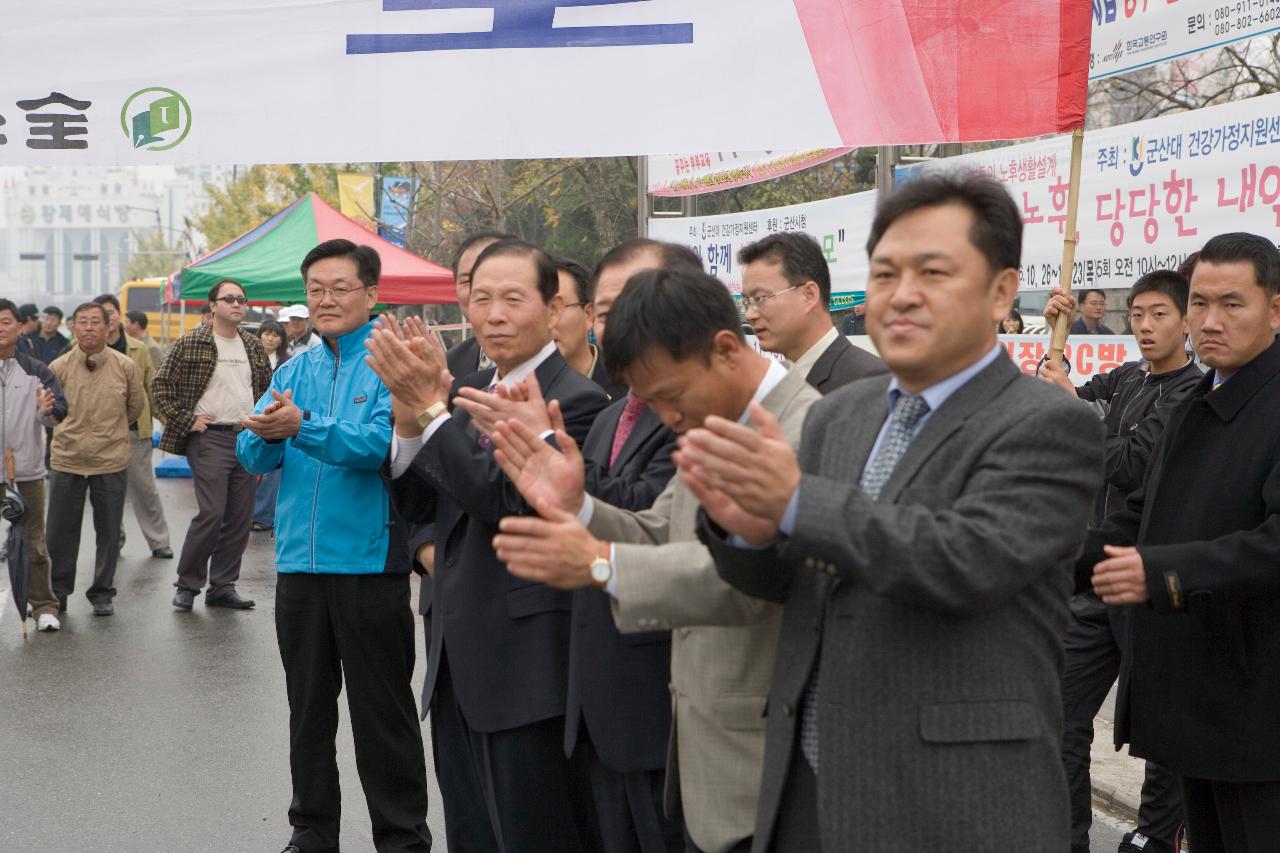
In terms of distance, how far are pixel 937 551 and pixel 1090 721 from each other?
3.22 meters

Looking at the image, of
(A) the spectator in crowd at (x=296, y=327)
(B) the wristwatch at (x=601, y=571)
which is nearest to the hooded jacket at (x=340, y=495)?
(B) the wristwatch at (x=601, y=571)

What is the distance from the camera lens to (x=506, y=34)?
4.38 meters

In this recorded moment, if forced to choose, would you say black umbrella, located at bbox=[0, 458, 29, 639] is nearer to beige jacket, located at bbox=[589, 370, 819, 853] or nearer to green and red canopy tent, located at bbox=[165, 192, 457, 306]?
green and red canopy tent, located at bbox=[165, 192, 457, 306]

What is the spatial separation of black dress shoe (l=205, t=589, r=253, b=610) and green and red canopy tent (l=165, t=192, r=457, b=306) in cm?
471

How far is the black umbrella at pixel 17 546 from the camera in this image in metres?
8.73

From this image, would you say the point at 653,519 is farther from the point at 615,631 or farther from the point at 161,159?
the point at 161,159

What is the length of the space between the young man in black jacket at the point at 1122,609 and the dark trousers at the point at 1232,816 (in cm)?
96

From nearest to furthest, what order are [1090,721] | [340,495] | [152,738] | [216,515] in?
[340,495], [1090,721], [152,738], [216,515]

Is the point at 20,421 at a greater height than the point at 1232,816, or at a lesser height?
greater

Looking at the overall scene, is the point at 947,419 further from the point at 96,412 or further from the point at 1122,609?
the point at 96,412

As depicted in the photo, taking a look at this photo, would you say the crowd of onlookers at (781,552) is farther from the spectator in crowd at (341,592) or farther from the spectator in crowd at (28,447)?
the spectator in crowd at (28,447)

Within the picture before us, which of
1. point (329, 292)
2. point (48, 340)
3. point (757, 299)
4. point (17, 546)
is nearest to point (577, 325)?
point (757, 299)

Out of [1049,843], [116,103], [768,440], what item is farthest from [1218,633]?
[116,103]

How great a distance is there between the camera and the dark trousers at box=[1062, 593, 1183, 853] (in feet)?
15.9
